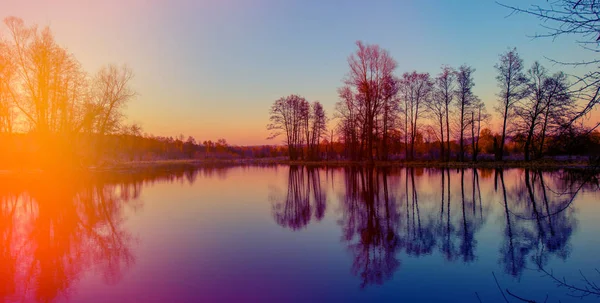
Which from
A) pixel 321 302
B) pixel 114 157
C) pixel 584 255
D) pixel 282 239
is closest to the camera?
pixel 321 302

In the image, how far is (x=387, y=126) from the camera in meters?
34.0

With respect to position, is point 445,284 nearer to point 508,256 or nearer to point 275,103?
point 508,256

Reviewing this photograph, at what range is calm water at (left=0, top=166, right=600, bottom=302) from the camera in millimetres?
4445

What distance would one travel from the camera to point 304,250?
6.21 meters

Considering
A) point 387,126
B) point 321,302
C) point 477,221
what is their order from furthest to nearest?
point 387,126
point 477,221
point 321,302

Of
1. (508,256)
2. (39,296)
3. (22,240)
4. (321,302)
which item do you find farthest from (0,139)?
(508,256)

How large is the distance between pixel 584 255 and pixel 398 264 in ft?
11.0

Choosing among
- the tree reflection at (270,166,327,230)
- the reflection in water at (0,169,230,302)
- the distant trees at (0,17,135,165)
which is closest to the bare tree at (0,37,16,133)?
the distant trees at (0,17,135,165)

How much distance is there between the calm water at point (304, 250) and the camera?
4.45m

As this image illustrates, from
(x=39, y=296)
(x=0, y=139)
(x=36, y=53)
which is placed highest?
(x=36, y=53)

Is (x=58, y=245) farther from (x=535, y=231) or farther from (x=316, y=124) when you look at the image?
(x=316, y=124)

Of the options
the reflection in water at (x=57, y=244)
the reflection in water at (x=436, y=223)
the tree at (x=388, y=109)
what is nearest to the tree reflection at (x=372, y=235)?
the reflection in water at (x=436, y=223)

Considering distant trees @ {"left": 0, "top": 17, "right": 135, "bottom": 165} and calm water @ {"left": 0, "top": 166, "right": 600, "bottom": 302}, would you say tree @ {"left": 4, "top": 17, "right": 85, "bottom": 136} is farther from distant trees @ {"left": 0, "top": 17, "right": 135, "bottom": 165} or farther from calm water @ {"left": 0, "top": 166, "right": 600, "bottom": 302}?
calm water @ {"left": 0, "top": 166, "right": 600, "bottom": 302}

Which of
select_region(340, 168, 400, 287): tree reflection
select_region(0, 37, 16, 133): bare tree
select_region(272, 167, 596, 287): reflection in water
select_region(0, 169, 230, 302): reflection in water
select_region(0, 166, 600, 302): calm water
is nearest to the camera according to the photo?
select_region(0, 166, 600, 302): calm water
